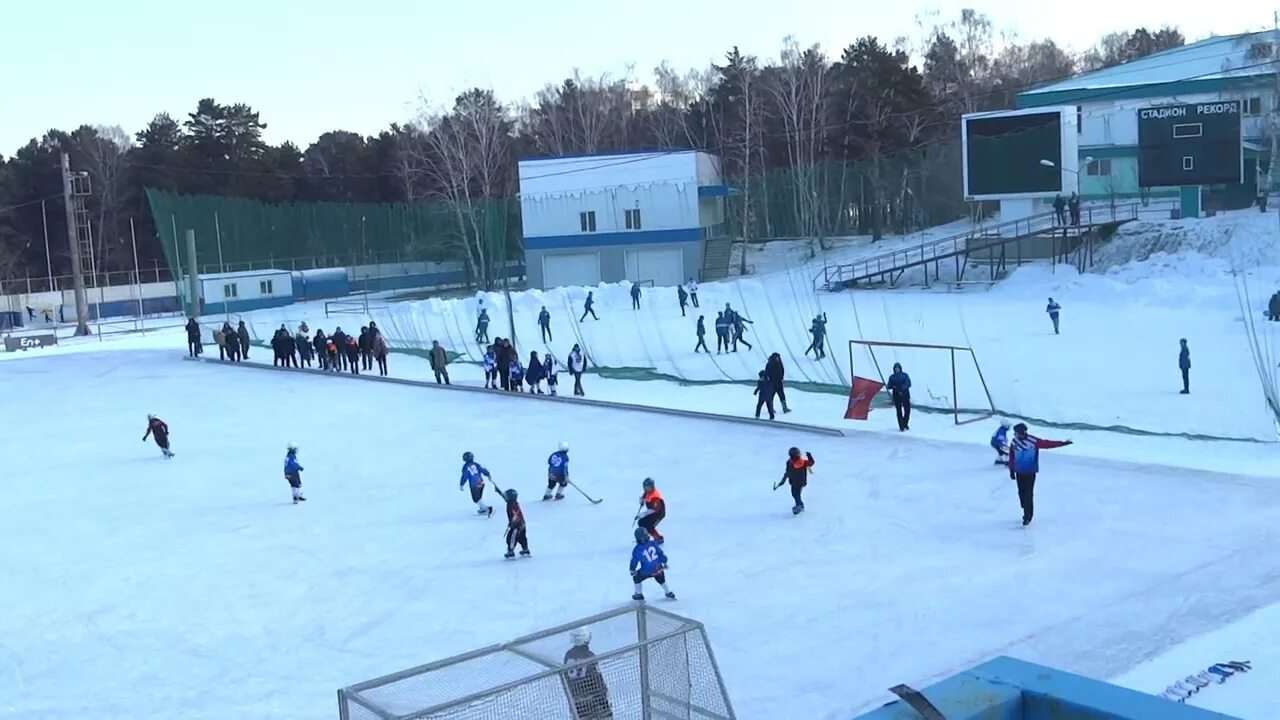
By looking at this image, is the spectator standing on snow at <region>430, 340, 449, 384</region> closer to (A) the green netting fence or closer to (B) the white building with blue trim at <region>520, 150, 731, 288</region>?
(B) the white building with blue trim at <region>520, 150, 731, 288</region>

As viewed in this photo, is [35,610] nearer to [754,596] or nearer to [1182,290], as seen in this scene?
[754,596]

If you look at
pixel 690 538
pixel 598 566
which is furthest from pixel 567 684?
pixel 690 538

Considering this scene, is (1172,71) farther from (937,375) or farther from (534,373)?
(534,373)

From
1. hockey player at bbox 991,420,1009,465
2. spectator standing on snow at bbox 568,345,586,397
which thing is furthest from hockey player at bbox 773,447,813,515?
spectator standing on snow at bbox 568,345,586,397

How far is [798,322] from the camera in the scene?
3616cm

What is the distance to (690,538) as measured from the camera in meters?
14.1

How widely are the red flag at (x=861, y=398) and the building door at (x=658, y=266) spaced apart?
117 ft

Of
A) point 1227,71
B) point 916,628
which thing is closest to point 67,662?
point 916,628

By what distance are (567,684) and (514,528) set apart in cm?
682

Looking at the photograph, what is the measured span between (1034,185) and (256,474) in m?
36.9

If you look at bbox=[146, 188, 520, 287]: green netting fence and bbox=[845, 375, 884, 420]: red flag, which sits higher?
bbox=[146, 188, 520, 287]: green netting fence

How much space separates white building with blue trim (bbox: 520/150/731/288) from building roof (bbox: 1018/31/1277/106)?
15582 millimetres

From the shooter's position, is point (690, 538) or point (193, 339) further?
point (193, 339)

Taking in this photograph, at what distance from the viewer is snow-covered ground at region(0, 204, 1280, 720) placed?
33.4ft
